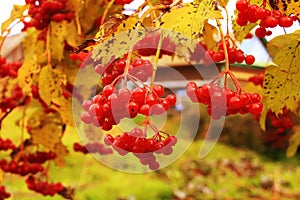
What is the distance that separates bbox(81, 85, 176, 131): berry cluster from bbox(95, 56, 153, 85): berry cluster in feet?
0.09

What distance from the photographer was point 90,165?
439 centimetres

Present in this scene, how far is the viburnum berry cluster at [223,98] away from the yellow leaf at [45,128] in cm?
69

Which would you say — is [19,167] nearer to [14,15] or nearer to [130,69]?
[14,15]

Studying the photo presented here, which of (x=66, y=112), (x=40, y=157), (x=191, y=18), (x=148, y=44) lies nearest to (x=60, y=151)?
(x=40, y=157)

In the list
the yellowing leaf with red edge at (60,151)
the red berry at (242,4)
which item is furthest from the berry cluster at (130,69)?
the yellowing leaf with red edge at (60,151)

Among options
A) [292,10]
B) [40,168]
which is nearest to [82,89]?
[40,168]

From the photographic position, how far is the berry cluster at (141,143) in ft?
1.93

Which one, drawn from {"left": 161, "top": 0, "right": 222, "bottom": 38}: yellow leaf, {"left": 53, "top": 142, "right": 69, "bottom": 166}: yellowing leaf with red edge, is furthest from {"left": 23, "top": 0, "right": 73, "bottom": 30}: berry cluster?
{"left": 161, "top": 0, "right": 222, "bottom": 38}: yellow leaf

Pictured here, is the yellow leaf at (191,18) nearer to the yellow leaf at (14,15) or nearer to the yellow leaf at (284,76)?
the yellow leaf at (284,76)

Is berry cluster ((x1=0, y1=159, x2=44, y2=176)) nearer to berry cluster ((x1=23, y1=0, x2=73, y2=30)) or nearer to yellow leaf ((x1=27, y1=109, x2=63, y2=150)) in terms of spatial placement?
yellow leaf ((x1=27, y1=109, x2=63, y2=150))

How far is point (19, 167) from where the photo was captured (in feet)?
4.35

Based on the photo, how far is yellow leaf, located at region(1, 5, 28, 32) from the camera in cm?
104

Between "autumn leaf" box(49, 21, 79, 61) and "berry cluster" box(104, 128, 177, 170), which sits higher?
"berry cluster" box(104, 128, 177, 170)

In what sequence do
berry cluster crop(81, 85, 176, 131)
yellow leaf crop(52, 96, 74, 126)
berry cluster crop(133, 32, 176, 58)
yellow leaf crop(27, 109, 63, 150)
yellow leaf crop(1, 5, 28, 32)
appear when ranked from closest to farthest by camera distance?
1. berry cluster crop(81, 85, 176, 131)
2. berry cluster crop(133, 32, 176, 58)
3. yellow leaf crop(1, 5, 28, 32)
4. yellow leaf crop(52, 96, 74, 126)
5. yellow leaf crop(27, 109, 63, 150)
